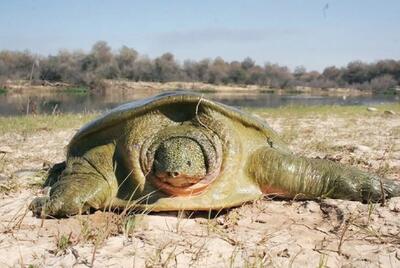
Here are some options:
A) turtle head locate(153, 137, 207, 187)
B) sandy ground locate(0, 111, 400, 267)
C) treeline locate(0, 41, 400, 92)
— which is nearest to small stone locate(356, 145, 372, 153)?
sandy ground locate(0, 111, 400, 267)

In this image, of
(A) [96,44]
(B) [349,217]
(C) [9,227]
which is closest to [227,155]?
(B) [349,217]

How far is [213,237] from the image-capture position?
2.12 metres

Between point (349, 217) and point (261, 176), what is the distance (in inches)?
24.3

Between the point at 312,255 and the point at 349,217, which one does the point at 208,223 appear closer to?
the point at 312,255

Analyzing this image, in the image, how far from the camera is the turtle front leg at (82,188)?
2.38 metres

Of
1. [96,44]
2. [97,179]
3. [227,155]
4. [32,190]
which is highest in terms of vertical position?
[96,44]

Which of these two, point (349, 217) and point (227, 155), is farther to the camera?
point (227, 155)

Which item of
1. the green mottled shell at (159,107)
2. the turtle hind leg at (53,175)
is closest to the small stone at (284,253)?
the green mottled shell at (159,107)

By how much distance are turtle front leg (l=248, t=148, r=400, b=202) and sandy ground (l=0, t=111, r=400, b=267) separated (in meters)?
0.09

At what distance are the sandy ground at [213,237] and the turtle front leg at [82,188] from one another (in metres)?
0.06

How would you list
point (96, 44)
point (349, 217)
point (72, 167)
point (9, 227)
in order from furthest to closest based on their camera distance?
point (96, 44)
point (72, 167)
point (349, 217)
point (9, 227)

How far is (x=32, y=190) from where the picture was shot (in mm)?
3041

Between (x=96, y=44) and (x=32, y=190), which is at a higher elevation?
(x=96, y=44)

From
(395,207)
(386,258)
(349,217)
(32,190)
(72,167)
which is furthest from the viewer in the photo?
(32,190)
